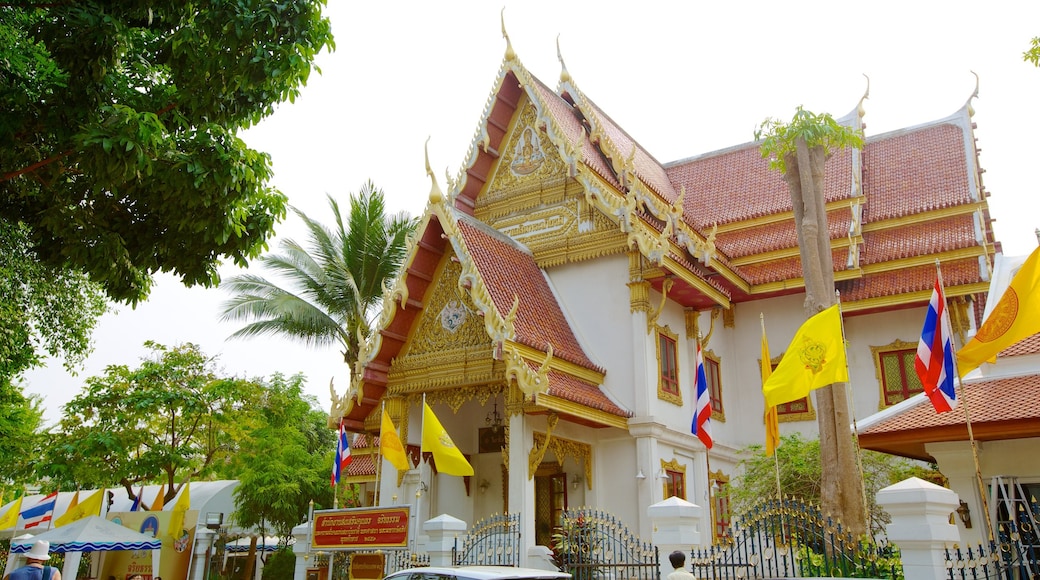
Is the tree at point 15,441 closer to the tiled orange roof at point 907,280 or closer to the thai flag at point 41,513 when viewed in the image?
the thai flag at point 41,513

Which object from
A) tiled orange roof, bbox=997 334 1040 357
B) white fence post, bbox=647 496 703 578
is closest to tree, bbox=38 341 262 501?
white fence post, bbox=647 496 703 578

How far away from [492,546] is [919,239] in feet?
38.2

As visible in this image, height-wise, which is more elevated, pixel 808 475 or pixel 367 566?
pixel 808 475

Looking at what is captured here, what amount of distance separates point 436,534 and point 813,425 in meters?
8.76

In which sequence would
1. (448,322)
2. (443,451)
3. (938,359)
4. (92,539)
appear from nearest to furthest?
(938,359)
(443,451)
(448,322)
(92,539)

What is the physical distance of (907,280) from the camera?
1633cm

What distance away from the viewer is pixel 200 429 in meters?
21.4

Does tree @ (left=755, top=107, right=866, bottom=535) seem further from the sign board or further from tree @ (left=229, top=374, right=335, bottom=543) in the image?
tree @ (left=229, top=374, right=335, bottom=543)

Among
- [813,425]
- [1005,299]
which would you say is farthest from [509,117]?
[1005,299]

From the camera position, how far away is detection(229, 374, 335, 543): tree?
1877 cm

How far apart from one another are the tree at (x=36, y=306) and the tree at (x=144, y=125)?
0.45 metres

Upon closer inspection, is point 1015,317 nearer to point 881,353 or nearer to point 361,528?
point 881,353

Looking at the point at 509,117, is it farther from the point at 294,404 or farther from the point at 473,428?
the point at 294,404

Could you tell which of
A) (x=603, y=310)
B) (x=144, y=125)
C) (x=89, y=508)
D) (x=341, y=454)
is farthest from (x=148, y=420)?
(x=144, y=125)
